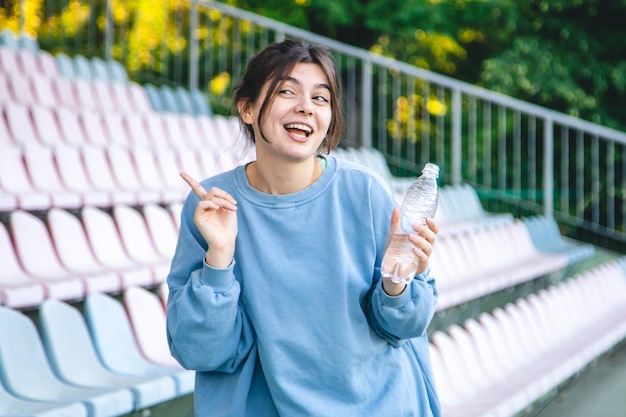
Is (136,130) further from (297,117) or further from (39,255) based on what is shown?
(297,117)

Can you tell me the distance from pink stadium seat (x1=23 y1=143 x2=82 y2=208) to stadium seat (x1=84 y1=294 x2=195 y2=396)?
112cm

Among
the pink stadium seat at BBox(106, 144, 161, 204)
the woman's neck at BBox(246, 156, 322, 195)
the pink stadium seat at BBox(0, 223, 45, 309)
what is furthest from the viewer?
the pink stadium seat at BBox(106, 144, 161, 204)

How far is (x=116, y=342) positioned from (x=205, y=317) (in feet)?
4.94

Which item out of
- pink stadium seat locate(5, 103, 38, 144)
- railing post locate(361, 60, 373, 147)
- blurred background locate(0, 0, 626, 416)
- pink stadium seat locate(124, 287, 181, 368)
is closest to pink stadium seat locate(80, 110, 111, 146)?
blurred background locate(0, 0, 626, 416)

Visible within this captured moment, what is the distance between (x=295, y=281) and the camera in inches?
54.8

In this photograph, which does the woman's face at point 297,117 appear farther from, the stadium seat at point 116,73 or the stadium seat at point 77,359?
the stadium seat at point 116,73

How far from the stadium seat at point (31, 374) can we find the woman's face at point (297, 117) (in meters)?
1.16

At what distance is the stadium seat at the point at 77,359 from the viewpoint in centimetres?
250

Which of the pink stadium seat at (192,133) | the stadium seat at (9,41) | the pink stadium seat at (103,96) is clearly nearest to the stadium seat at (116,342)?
the pink stadium seat at (192,133)

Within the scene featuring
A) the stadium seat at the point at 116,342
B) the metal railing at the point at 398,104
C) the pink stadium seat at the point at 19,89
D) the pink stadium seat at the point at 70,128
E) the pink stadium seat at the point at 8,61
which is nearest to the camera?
the stadium seat at the point at 116,342

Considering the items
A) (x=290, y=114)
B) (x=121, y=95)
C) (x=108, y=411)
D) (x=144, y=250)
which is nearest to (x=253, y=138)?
(x=290, y=114)

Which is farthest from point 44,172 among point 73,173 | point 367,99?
point 367,99

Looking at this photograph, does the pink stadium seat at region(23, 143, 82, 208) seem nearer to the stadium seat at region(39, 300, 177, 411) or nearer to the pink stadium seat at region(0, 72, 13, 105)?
the pink stadium seat at region(0, 72, 13, 105)

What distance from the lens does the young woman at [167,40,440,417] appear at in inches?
53.7
